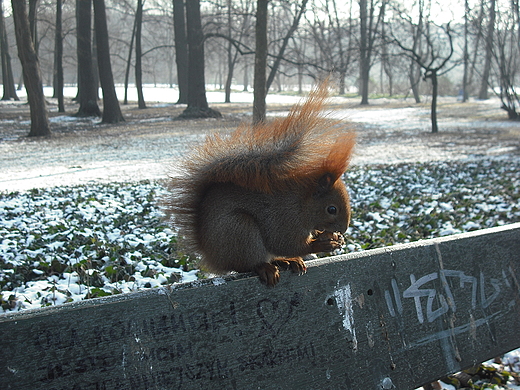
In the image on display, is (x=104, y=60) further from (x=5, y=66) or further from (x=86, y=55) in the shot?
(x=5, y=66)

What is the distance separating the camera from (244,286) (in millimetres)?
2172

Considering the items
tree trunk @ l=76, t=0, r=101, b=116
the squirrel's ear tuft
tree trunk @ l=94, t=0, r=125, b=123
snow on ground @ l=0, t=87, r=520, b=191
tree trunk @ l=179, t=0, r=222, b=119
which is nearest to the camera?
the squirrel's ear tuft

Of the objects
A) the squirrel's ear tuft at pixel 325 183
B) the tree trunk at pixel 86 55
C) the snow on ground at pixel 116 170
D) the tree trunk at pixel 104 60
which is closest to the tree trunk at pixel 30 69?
the snow on ground at pixel 116 170

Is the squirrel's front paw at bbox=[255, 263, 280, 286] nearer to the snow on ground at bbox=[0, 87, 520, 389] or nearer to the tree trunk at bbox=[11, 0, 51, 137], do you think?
the snow on ground at bbox=[0, 87, 520, 389]

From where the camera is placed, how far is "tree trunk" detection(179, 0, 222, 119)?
21.5m

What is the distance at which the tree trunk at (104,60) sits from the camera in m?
19.0

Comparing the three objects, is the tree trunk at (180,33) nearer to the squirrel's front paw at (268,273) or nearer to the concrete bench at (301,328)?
the concrete bench at (301,328)

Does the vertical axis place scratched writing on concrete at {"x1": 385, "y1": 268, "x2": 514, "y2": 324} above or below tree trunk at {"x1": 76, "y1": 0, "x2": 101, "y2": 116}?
below

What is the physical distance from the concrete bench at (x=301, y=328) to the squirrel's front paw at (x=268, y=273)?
0.12 ft

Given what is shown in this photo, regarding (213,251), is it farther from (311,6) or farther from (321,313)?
(311,6)

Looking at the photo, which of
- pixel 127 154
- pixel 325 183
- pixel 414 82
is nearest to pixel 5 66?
pixel 127 154

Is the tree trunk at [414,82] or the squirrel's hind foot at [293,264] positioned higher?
the tree trunk at [414,82]

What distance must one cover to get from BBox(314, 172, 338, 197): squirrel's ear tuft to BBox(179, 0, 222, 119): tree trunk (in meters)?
19.8

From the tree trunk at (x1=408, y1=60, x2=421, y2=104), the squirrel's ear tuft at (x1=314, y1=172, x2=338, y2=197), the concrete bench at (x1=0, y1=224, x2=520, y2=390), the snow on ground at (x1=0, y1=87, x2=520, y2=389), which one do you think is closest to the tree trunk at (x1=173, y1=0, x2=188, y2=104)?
the snow on ground at (x1=0, y1=87, x2=520, y2=389)
